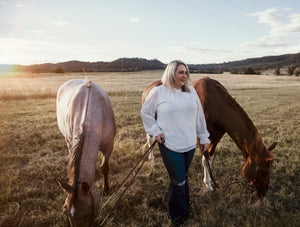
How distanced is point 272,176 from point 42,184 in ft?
16.3

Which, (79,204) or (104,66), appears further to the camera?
(104,66)

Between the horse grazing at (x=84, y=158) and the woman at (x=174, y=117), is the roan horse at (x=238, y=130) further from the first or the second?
the horse grazing at (x=84, y=158)

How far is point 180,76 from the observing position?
7.80ft

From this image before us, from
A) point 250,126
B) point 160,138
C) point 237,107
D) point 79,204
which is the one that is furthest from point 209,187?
point 79,204

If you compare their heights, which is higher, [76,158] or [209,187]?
[76,158]

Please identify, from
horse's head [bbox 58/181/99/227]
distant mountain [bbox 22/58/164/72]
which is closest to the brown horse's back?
horse's head [bbox 58/181/99/227]

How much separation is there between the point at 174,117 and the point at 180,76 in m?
0.53

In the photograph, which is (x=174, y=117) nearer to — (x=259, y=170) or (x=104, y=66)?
(x=259, y=170)

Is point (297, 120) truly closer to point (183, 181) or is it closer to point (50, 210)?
point (183, 181)

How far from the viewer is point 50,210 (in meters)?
3.14

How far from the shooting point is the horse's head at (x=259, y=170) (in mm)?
2990

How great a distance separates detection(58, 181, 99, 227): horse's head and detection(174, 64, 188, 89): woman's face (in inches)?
63.6

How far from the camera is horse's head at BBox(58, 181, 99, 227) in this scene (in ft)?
6.53

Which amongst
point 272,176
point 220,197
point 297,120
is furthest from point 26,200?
point 297,120
